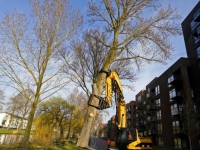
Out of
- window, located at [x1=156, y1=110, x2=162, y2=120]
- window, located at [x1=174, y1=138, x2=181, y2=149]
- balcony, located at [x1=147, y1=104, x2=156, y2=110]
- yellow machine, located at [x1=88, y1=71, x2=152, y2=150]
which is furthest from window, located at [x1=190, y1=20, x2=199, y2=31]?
yellow machine, located at [x1=88, y1=71, x2=152, y2=150]

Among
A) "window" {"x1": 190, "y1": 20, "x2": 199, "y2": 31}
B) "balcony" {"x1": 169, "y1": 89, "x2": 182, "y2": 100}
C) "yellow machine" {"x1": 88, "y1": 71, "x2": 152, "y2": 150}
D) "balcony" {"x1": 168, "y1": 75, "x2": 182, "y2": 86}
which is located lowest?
"yellow machine" {"x1": 88, "y1": 71, "x2": 152, "y2": 150}

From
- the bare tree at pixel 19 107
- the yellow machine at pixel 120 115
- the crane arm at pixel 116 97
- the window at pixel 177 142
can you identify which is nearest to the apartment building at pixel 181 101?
the window at pixel 177 142

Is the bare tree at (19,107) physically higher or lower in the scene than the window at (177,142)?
higher

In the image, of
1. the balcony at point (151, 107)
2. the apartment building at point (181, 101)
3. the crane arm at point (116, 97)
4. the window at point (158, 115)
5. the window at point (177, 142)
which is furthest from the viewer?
the balcony at point (151, 107)

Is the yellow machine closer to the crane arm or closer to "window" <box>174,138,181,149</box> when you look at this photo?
the crane arm

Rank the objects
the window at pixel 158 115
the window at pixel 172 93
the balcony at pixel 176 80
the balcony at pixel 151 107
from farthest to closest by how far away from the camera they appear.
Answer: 1. the balcony at pixel 151 107
2. the window at pixel 158 115
3. the window at pixel 172 93
4. the balcony at pixel 176 80

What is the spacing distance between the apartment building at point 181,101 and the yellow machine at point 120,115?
10818 mm

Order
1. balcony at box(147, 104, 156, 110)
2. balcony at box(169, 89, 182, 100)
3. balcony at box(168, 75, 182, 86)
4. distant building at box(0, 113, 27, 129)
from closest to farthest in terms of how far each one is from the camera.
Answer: balcony at box(168, 75, 182, 86) < balcony at box(169, 89, 182, 100) < balcony at box(147, 104, 156, 110) < distant building at box(0, 113, 27, 129)

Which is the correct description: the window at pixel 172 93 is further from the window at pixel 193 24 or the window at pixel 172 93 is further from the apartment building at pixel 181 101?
the window at pixel 193 24

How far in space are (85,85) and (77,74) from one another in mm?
1380

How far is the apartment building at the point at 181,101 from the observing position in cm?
2094

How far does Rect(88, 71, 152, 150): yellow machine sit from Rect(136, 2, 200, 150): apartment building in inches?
426

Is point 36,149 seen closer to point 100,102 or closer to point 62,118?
point 100,102

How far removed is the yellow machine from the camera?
7.85m
